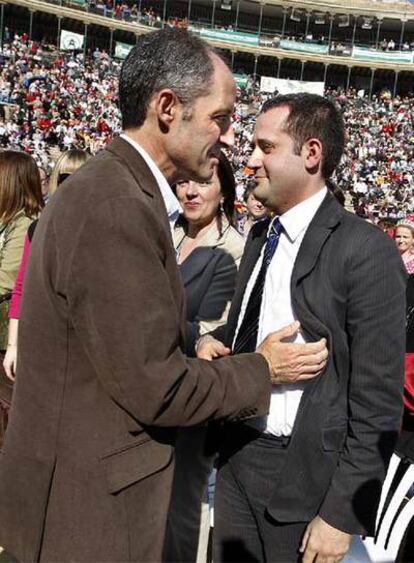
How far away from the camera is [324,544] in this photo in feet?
6.52

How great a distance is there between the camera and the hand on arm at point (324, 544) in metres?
1.99

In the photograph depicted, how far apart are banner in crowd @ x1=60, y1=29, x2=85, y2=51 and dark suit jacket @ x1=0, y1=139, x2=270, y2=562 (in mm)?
38705

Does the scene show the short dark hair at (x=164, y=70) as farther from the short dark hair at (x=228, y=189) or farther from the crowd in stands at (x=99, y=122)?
the crowd in stands at (x=99, y=122)

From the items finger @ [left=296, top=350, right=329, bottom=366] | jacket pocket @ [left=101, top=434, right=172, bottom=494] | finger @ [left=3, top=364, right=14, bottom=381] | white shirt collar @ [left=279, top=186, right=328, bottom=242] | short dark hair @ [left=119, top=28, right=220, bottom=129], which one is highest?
short dark hair @ [left=119, top=28, right=220, bottom=129]

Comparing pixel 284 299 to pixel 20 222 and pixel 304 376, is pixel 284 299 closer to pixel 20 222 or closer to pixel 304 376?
pixel 304 376

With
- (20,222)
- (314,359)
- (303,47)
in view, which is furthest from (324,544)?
(303,47)

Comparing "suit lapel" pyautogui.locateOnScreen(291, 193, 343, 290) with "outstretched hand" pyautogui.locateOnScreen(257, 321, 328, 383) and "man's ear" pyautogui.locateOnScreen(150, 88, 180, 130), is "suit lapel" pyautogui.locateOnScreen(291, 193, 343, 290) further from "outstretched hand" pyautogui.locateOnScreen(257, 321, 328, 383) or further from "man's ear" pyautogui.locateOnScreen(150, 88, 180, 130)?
"man's ear" pyautogui.locateOnScreen(150, 88, 180, 130)

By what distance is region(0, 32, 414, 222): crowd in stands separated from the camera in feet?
83.5

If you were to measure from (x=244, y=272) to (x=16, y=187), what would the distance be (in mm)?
2070

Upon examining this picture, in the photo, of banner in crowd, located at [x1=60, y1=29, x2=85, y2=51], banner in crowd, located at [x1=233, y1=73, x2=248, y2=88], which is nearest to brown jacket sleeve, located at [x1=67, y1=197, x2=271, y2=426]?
banner in crowd, located at [x1=60, y1=29, x2=85, y2=51]

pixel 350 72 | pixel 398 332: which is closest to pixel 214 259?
pixel 398 332

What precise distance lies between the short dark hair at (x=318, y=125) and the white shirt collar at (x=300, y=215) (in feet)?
0.33

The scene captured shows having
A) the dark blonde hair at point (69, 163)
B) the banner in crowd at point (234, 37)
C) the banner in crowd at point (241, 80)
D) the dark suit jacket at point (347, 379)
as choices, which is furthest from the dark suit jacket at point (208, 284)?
the banner in crowd at point (234, 37)

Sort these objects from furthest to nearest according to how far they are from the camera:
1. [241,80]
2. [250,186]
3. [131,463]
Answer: [241,80]
[250,186]
[131,463]
